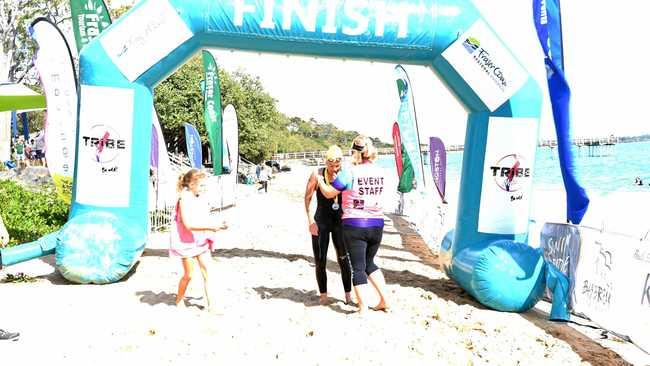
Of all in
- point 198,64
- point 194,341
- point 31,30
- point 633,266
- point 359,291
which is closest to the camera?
point 194,341

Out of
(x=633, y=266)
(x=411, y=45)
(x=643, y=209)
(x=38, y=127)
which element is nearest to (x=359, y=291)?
(x=633, y=266)

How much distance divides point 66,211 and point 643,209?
1516cm

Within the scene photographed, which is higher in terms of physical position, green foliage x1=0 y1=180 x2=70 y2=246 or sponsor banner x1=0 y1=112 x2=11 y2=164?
sponsor banner x1=0 y1=112 x2=11 y2=164

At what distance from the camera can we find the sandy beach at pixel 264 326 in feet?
13.4

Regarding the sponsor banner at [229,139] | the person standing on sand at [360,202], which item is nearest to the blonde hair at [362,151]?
the person standing on sand at [360,202]

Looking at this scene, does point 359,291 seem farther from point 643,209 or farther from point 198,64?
point 198,64

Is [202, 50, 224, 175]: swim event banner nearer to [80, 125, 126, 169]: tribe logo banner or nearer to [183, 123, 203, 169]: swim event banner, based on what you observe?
[183, 123, 203, 169]: swim event banner

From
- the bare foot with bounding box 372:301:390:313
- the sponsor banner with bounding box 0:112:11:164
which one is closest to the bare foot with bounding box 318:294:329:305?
the bare foot with bounding box 372:301:390:313

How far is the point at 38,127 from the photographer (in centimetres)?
5394

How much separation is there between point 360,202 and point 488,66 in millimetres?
2210

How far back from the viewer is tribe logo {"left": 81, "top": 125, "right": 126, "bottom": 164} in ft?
20.1

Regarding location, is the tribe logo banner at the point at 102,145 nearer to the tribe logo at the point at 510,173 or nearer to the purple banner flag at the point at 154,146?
the purple banner flag at the point at 154,146

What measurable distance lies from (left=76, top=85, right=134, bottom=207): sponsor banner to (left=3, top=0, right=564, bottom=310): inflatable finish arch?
0.01 meters

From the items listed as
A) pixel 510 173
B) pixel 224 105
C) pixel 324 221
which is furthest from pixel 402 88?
pixel 224 105
